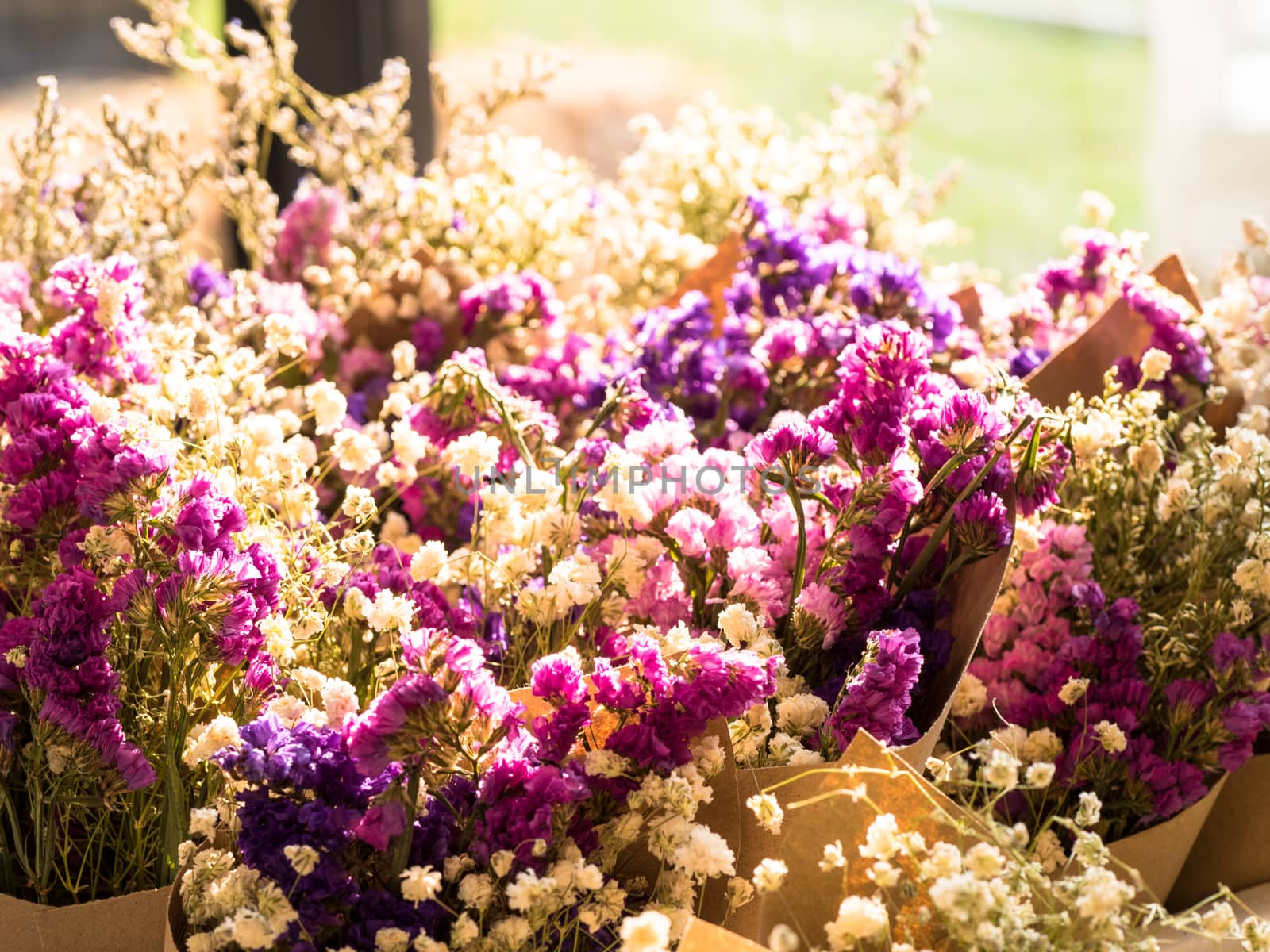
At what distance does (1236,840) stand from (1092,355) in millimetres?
339

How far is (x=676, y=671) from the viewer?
1.93ft

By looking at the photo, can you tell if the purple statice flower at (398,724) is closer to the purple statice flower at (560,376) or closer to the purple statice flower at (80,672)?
the purple statice flower at (80,672)

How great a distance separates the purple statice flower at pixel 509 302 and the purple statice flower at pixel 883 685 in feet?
1.74

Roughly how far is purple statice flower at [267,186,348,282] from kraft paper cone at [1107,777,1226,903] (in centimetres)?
83

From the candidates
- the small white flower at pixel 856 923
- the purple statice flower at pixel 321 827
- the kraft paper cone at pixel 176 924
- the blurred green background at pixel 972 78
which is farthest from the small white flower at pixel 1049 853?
the blurred green background at pixel 972 78

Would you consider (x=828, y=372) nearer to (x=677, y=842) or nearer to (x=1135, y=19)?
(x=677, y=842)

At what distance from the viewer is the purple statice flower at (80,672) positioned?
0.62m

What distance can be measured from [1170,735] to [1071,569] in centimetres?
11

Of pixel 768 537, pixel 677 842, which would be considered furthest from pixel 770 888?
pixel 768 537

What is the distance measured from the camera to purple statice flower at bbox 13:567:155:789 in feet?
2.02

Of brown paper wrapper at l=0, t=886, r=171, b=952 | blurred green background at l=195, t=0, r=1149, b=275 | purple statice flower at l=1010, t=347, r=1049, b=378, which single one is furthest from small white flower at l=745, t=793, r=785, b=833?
blurred green background at l=195, t=0, r=1149, b=275

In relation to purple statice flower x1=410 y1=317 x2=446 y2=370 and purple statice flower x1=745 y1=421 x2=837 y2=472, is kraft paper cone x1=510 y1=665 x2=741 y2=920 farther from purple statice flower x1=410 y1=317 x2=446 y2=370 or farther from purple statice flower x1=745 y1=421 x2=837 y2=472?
purple statice flower x1=410 y1=317 x2=446 y2=370

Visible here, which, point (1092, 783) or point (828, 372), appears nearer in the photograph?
point (1092, 783)

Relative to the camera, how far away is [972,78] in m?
3.79
